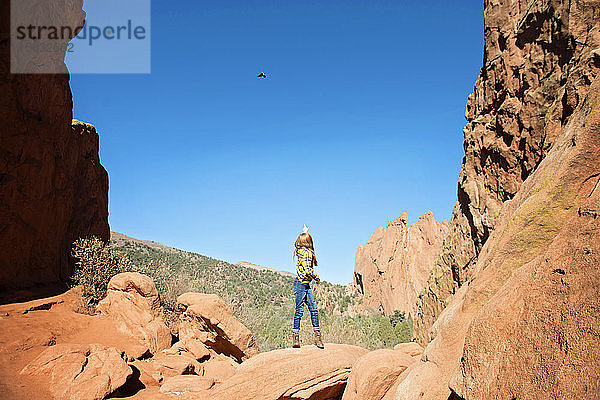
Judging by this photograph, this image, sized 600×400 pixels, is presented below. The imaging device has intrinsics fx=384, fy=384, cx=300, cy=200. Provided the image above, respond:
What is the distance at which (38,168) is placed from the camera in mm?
14969

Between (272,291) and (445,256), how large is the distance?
39.1m

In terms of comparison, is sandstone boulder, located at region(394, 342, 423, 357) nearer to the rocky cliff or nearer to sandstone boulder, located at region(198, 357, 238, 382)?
sandstone boulder, located at region(198, 357, 238, 382)

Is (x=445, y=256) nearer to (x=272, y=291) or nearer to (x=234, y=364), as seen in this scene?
(x=234, y=364)

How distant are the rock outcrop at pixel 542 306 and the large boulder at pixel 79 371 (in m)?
6.25

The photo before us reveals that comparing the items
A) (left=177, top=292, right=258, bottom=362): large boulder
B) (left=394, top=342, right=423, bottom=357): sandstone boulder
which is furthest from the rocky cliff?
(left=394, top=342, right=423, bottom=357): sandstone boulder

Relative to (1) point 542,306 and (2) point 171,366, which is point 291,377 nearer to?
(2) point 171,366

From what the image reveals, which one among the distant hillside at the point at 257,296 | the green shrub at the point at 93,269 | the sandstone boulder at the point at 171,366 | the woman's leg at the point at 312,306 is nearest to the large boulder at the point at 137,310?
the sandstone boulder at the point at 171,366

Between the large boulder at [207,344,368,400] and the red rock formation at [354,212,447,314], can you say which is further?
the red rock formation at [354,212,447,314]

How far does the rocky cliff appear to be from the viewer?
44.1 ft

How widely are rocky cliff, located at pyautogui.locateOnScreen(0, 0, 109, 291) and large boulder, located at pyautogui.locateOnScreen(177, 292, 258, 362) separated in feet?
21.0

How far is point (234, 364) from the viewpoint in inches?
486

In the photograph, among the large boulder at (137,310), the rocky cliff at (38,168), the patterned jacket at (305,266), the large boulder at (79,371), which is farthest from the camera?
the rocky cliff at (38,168)

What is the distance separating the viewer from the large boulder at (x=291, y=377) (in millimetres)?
7621

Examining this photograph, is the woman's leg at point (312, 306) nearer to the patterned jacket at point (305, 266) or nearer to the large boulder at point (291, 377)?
the patterned jacket at point (305, 266)
